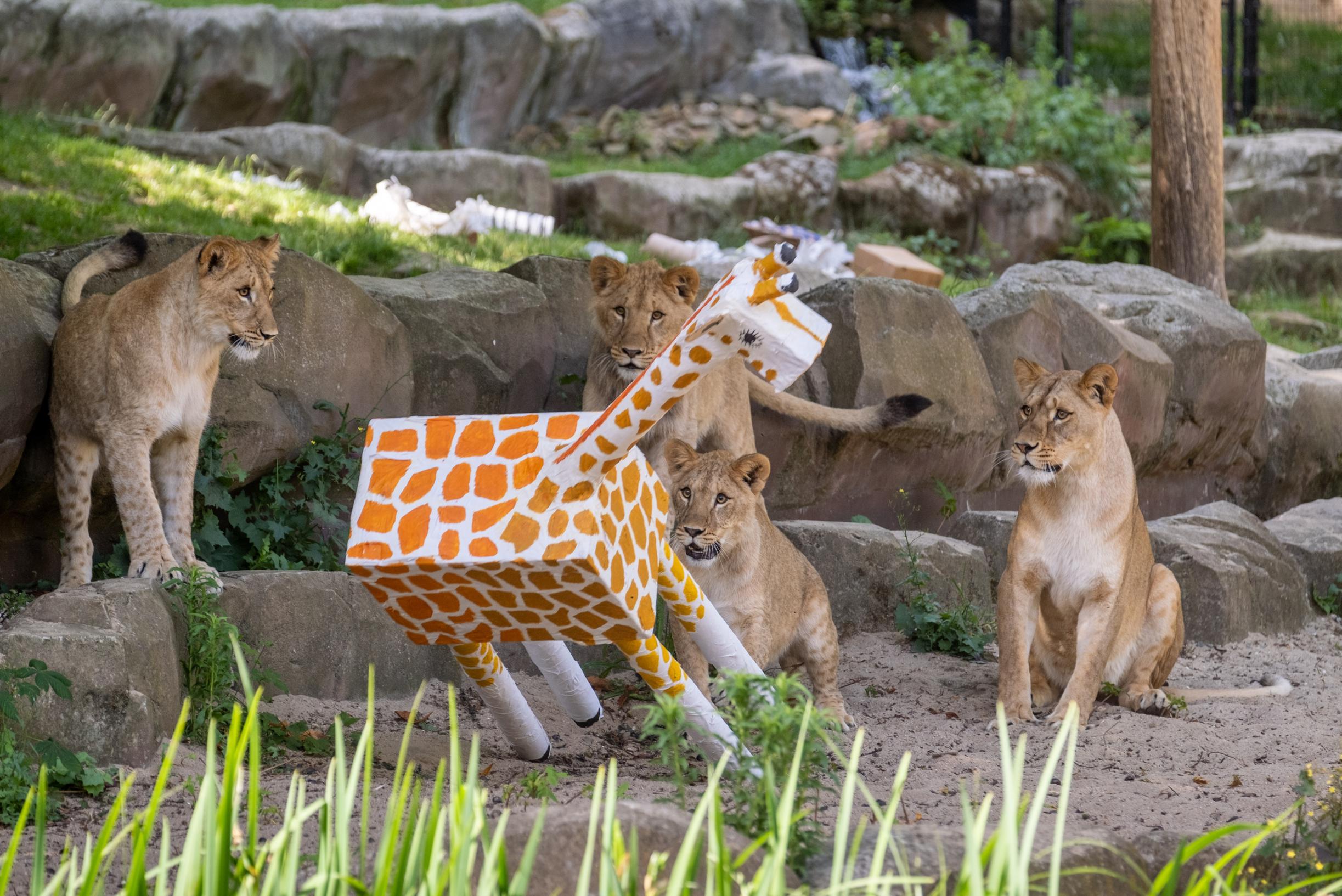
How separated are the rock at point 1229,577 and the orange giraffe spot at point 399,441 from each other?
446 centimetres

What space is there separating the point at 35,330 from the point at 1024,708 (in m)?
4.15

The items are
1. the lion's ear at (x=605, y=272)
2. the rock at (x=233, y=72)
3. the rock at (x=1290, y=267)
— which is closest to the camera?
the lion's ear at (x=605, y=272)

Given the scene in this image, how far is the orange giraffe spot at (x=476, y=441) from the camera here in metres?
3.83

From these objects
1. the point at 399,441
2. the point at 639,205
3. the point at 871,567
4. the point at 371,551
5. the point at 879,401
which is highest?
the point at 639,205

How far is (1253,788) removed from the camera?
4.59 meters

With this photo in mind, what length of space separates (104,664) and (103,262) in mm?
2158

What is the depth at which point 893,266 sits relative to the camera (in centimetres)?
1060

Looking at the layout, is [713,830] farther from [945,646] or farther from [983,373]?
[983,373]

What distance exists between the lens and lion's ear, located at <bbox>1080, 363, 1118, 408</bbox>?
5555mm

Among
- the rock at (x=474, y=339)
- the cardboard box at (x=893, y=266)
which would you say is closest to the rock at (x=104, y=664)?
the rock at (x=474, y=339)

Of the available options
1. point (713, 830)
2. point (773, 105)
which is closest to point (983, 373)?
point (713, 830)

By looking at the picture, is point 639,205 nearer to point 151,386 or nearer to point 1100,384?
point 1100,384

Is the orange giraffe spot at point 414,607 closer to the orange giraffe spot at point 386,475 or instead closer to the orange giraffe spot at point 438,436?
the orange giraffe spot at point 386,475

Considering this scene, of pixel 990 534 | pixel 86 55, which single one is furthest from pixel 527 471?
pixel 86 55
